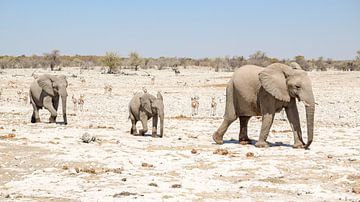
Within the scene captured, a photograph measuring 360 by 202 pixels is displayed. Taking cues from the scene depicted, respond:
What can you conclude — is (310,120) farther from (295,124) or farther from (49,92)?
(49,92)

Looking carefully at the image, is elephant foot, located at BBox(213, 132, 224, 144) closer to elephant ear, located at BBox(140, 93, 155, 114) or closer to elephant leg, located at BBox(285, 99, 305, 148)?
elephant leg, located at BBox(285, 99, 305, 148)

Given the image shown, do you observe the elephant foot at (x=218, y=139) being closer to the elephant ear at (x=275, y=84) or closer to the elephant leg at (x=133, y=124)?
Answer: the elephant ear at (x=275, y=84)

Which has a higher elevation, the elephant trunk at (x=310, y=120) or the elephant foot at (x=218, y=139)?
the elephant trunk at (x=310, y=120)

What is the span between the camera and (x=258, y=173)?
12.6 m

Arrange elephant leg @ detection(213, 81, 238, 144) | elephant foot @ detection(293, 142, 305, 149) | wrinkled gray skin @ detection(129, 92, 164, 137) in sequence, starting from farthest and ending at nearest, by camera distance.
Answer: wrinkled gray skin @ detection(129, 92, 164, 137), elephant leg @ detection(213, 81, 238, 144), elephant foot @ detection(293, 142, 305, 149)

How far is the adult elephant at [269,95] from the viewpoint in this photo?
16.2 meters

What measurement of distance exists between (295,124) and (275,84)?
148 cm

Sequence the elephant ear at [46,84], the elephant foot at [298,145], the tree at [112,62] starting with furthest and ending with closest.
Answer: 1. the tree at [112,62]
2. the elephant ear at [46,84]
3. the elephant foot at [298,145]

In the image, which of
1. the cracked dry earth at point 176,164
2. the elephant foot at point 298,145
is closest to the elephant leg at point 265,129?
the cracked dry earth at point 176,164

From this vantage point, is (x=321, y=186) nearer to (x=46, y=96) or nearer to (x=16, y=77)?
(x=46, y=96)

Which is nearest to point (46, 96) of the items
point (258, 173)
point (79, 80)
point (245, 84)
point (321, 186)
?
point (245, 84)

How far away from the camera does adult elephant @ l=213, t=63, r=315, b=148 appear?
53.2 feet

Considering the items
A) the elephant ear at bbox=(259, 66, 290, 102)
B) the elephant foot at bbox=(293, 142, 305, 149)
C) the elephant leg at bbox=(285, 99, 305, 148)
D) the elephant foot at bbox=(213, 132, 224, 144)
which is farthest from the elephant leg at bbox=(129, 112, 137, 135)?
the elephant foot at bbox=(293, 142, 305, 149)

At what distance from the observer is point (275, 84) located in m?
16.5
